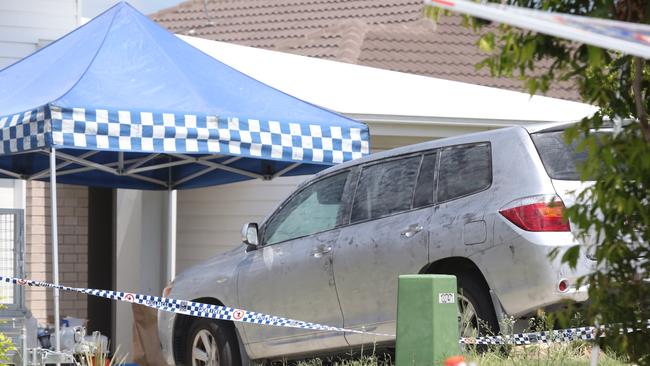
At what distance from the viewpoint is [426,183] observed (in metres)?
8.48

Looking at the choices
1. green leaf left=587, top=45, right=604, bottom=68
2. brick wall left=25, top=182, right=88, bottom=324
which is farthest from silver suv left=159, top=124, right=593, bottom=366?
brick wall left=25, top=182, right=88, bottom=324

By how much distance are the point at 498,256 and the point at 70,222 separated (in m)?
8.62

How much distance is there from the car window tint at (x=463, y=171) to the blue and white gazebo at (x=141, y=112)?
2049 mm

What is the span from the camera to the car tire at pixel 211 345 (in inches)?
379

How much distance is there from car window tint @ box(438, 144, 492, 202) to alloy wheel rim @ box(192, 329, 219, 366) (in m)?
2.53

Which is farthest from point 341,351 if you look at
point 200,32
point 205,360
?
point 200,32

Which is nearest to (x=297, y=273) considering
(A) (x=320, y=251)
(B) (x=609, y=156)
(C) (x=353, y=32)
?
(A) (x=320, y=251)

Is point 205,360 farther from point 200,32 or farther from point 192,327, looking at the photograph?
point 200,32

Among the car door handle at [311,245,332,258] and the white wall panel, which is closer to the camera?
the car door handle at [311,245,332,258]

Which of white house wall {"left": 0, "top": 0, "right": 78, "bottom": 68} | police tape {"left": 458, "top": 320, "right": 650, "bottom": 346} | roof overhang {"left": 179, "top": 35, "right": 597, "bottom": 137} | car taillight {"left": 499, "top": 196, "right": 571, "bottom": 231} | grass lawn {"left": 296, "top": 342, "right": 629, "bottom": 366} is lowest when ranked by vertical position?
grass lawn {"left": 296, "top": 342, "right": 629, "bottom": 366}

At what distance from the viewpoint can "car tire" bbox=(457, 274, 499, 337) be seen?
784 cm

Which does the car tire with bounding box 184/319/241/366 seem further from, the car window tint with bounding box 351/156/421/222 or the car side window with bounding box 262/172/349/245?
the car window tint with bounding box 351/156/421/222

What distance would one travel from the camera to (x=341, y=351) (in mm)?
8875

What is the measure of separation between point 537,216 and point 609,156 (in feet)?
11.3
